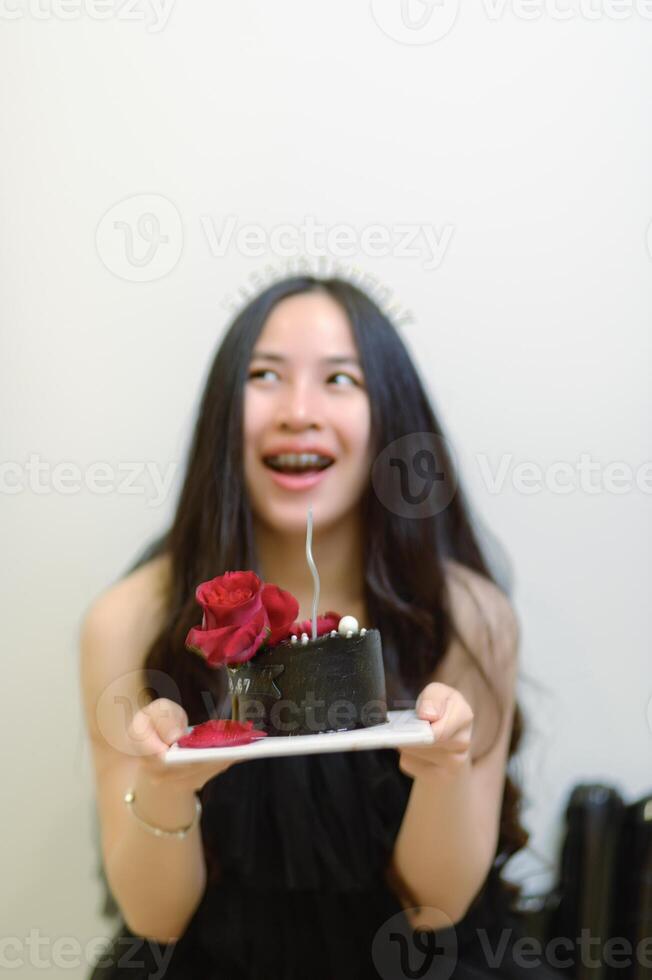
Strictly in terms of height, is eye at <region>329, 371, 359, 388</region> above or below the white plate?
above

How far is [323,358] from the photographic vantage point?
1343 millimetres

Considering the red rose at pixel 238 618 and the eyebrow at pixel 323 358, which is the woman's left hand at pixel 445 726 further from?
the eyebrow at pixel 323 358

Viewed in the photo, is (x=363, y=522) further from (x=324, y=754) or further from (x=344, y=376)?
(x=324, y=754)

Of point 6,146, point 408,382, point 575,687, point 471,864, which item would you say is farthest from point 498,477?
point 6,146

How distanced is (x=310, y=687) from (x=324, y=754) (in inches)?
15.9

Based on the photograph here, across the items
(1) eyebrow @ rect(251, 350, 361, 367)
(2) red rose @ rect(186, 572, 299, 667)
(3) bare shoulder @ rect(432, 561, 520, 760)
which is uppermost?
(1) eyebrow @ rect(251, 350, 361, 367)

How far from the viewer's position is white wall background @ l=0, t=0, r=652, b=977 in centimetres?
144

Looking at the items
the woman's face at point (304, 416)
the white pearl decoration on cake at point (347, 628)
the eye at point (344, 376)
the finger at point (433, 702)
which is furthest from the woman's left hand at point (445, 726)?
the eye at point (344, 376)

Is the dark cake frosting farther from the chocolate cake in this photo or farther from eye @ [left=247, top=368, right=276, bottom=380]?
eye @ [left=247, top=368, right=276, bottom=380]

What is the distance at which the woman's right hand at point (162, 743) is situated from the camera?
98cm

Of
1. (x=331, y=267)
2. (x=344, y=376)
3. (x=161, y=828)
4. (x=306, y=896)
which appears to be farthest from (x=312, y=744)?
(x=331, y=267)

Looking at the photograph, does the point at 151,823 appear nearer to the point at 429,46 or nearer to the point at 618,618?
the point at 618,618

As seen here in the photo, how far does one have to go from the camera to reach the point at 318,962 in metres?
1.26

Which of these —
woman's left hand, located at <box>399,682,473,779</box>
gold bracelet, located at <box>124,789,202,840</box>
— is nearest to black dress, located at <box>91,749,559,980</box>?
gold bracelet, located at <box>124,789,202,840</box>
